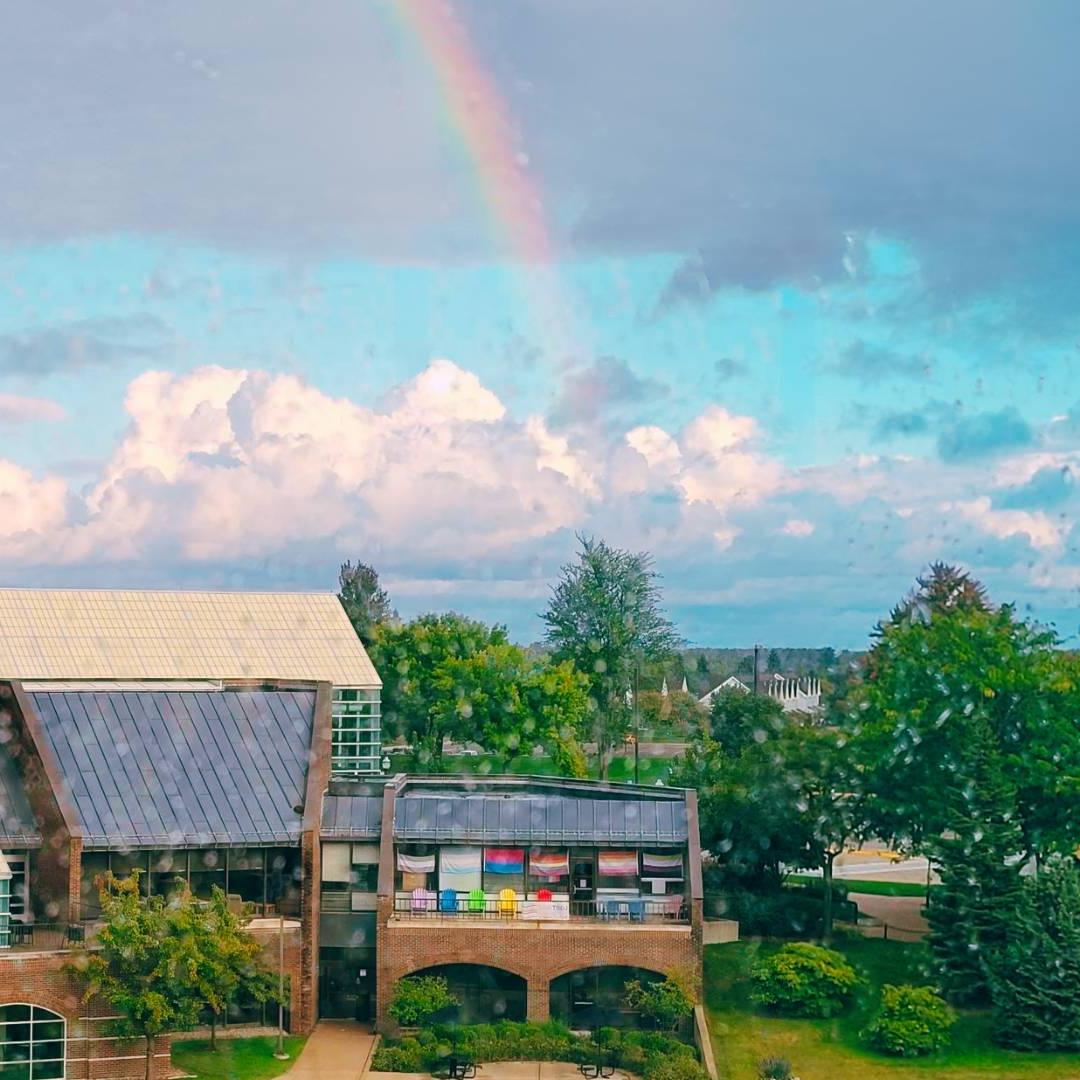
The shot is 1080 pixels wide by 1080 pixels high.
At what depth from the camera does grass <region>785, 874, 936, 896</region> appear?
53219 millimetres

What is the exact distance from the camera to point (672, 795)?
136ft

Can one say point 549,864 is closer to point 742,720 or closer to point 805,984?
point 805,984

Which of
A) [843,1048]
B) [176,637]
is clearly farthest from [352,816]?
[843,1048]

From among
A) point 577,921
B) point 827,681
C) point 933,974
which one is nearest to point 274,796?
point 577,921

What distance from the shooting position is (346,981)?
38875mm

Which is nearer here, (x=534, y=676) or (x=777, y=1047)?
(x=777, y=1047)

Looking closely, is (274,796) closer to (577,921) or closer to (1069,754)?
(577,921)

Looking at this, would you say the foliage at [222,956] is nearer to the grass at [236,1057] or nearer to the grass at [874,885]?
the grass at [236,1057]

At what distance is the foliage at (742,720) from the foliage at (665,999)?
19.4 meters

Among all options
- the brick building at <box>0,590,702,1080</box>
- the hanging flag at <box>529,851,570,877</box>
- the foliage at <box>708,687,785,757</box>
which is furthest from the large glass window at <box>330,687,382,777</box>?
the foliage at <box>708,687,785,757</box>

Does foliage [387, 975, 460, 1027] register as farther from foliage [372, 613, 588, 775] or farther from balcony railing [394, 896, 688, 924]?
foliage [372, 613, 588, 775]

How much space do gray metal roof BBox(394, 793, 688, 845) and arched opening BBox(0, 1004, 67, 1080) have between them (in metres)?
Answer: 9.43

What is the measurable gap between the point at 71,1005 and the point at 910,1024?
18.3 meters

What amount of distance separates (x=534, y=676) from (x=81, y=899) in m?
32.5
